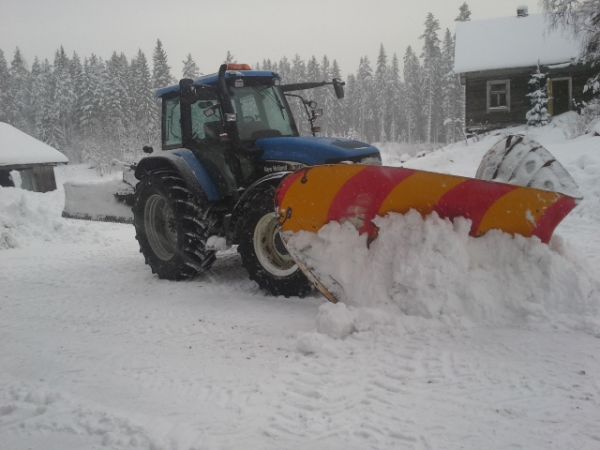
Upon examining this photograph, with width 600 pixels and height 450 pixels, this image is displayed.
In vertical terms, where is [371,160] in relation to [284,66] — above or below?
below

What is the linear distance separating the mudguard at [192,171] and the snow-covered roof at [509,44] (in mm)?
19836

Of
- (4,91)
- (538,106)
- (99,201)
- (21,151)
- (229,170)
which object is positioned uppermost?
(4,91)

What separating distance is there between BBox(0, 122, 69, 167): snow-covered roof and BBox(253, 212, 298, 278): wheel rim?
23.1 m

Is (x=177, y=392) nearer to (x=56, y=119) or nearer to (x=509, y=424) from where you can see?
(x=509, y=424)

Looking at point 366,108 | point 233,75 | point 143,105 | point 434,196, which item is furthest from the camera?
point 366,108

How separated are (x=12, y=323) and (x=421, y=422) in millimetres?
3740

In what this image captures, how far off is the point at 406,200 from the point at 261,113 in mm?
2432

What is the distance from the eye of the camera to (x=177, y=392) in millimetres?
2928

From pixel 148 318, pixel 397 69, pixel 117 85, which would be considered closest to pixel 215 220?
pixel 148 318

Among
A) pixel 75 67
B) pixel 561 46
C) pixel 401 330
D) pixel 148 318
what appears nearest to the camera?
pixel 401 330

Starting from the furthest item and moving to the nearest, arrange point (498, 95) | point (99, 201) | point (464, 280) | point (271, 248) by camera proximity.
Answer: point (498, 95) → point (99, 201) → point (271, 248) → point (464, 280)

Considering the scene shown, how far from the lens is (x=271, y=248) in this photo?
4.95 meters

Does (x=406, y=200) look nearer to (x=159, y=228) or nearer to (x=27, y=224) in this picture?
(x=159, y=228)

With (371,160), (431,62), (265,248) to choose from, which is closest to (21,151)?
(265,248)
